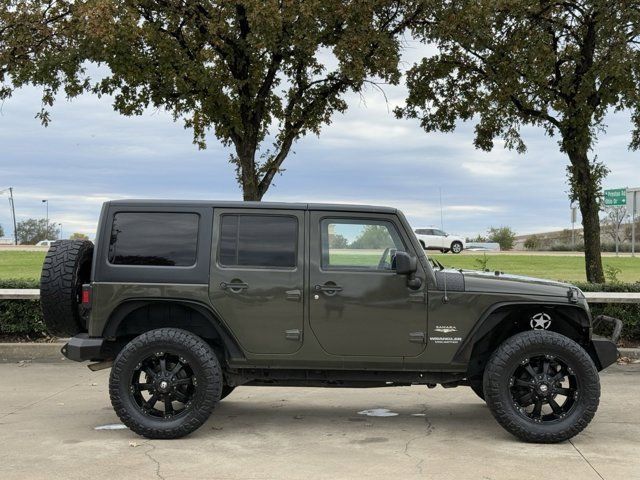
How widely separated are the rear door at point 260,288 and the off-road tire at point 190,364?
13.8 inches

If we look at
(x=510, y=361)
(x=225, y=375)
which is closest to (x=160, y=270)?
(x=225, y=375)

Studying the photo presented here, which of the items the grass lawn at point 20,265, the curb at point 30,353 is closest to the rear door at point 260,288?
the curb at point 30,353

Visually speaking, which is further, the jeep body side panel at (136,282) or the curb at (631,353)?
the curb at (631,353)

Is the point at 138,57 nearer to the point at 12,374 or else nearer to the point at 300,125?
the point at 300,125

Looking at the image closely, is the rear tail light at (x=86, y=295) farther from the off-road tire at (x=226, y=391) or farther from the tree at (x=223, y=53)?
the tree at (x=223, y=53)

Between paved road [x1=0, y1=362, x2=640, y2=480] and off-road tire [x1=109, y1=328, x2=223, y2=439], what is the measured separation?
129 millimetres

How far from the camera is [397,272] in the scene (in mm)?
5465

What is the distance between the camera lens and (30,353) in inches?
364

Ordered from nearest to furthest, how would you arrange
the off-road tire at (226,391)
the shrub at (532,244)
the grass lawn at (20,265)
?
the off-road tire at (226,391), the grass lawn at (20,265), the shrub at (532,244)

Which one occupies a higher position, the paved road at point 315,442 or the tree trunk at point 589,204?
the tree trunk at point 589,204

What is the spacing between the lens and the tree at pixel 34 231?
86.2 m

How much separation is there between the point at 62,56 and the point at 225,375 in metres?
7.94

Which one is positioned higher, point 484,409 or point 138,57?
point 138,57

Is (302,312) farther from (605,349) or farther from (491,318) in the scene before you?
(605,349)
